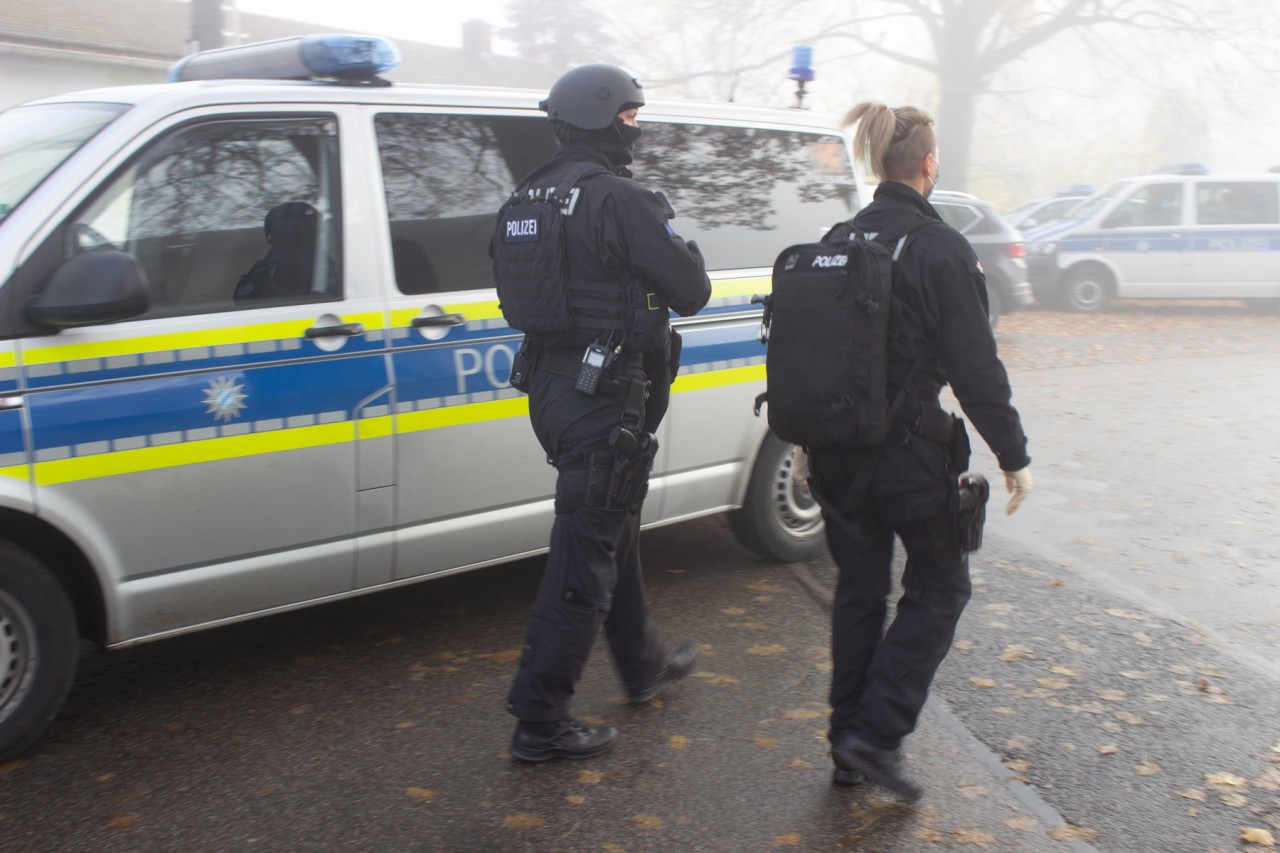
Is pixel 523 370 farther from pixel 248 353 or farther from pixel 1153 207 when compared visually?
pixel 1153 207

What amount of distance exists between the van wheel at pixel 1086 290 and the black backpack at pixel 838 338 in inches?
596

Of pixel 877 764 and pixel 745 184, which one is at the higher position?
pixel 745 184

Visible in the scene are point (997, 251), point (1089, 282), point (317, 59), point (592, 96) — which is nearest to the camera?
point (592, 96)

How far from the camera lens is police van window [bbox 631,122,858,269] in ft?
16.2

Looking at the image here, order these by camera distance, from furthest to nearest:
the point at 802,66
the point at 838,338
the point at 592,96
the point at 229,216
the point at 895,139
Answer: the point at 802,66 → the point at 229,216 → the point at 592,96 → the point at 895,139 → the point at 838,338

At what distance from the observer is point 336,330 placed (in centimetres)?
387

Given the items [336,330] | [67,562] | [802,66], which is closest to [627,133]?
[336,330]

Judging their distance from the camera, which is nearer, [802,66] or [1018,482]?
[1018,482]

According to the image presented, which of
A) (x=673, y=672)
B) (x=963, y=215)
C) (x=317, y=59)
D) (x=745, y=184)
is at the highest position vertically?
(x=317, y=59)

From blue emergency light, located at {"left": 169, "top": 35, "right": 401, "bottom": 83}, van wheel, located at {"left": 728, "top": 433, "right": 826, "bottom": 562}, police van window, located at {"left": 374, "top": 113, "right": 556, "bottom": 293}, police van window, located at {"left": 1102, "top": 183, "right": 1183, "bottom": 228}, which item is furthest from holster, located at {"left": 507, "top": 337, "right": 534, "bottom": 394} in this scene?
police van window, located at {"left": 1102, "top": 183, "right": 1183, "bottom": 228}

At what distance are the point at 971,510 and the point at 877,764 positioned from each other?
77 cm

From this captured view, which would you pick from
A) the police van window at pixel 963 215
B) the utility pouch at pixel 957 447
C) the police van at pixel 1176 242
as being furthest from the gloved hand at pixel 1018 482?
the police van at pixel 1176 242

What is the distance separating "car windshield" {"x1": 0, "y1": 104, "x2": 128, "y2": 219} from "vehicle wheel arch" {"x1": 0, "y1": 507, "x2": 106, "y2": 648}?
90 cm

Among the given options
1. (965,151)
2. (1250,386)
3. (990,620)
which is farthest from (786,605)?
(965,151)
